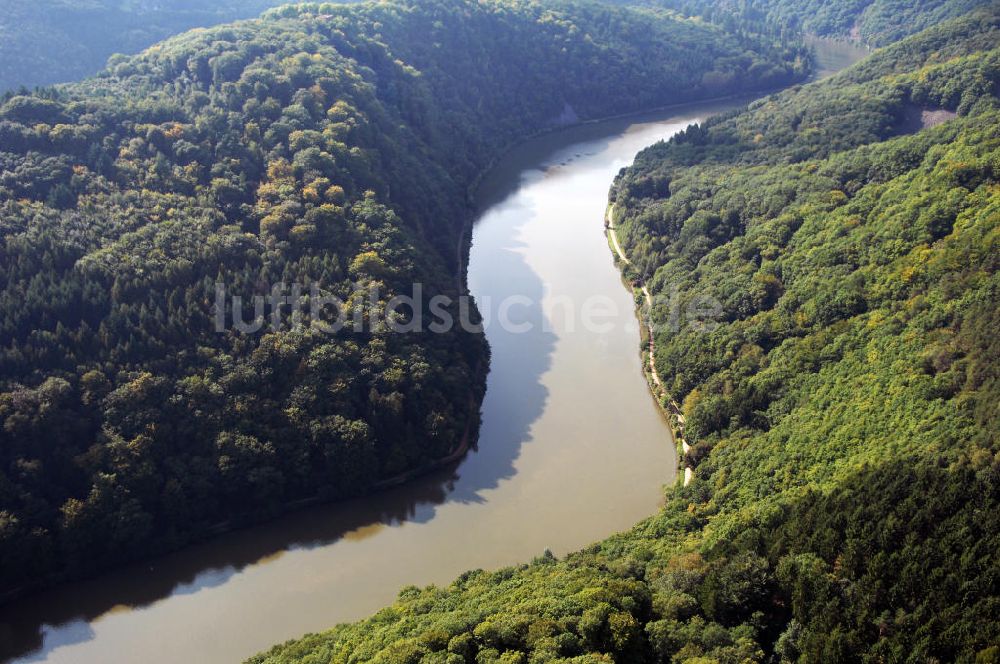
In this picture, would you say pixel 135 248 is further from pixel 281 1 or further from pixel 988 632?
pixel 281 1

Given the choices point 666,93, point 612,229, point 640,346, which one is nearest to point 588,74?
point 666,93

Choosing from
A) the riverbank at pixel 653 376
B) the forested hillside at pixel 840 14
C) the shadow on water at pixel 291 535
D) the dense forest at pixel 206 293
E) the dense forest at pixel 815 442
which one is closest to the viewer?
the dense forest at pixel 815 442

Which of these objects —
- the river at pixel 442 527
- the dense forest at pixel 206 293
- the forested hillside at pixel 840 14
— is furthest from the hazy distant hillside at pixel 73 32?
the forested hillside at pixel 840 14

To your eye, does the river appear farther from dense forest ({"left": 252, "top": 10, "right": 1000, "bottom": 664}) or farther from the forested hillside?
the forested hillside

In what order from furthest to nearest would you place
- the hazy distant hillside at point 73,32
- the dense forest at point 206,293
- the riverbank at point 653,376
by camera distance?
the hazy distant hillside at point 73,32 < the riverbank at point 653,376 < the dense forest at point 206,293

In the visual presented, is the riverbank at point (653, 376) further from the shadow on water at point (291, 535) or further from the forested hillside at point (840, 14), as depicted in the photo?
the forested hillside at point (840, 14)

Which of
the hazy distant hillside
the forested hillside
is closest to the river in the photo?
the hazy distant hillside

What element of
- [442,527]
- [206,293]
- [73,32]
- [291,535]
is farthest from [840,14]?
[291,535]

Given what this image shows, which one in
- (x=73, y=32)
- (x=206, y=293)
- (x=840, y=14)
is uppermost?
(x=73, y=32)

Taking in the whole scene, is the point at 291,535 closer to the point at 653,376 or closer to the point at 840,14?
Answer: the point at 653,376
